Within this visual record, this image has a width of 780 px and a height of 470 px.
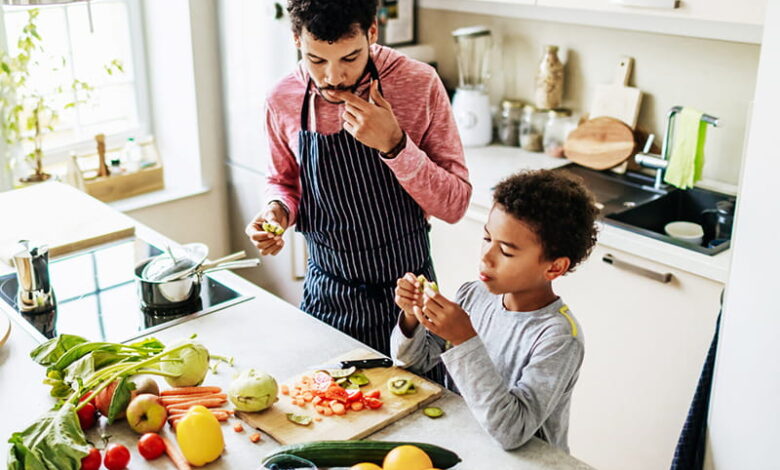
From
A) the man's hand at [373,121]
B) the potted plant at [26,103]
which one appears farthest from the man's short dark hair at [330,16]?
the potted plant at [26,103]

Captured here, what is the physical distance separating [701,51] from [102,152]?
2.24 metres

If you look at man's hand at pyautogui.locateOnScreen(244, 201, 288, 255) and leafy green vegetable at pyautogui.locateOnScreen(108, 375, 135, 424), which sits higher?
man's hand at pyautogui.locateOnScreen(244, 201, 288, 255)

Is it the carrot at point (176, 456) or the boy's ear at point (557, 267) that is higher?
the boy's ear at point (557, 267)

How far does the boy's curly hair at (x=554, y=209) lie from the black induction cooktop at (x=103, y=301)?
0.78 metres

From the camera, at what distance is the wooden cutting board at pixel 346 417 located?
1.44m

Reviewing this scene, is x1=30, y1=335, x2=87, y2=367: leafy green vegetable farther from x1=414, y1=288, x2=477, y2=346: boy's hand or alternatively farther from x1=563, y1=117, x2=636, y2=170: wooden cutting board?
x1=563, y1=117, x2=636, y2=170: wooden cutting board

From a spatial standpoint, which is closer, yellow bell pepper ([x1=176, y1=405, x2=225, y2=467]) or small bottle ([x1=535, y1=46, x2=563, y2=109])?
yellow bell pepper ([x1=176, y1=405, x2=225, y2=467])

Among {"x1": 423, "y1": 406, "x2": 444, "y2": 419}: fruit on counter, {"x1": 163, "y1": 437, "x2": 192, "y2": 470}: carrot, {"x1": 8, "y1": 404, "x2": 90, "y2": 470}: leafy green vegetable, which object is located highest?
{"x1": 8, "y1": 404, "x2": 90, "y2": 470}: leafy green vegetable

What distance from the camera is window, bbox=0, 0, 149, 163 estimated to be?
3287 mm

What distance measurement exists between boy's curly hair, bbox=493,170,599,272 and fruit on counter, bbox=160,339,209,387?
2.04 feet

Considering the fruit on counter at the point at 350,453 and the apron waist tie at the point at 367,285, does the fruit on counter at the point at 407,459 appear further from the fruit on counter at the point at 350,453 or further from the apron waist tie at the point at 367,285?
the apron waist tie at the point at 367,285

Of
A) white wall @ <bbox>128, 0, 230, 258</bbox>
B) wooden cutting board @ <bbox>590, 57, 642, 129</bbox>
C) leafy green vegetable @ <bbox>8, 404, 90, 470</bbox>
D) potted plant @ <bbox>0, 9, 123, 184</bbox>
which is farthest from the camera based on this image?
white wall @ <bbox>128, 0, 230, 258</bbox>

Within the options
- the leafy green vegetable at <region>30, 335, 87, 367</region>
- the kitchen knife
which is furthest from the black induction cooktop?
the kitchen knife

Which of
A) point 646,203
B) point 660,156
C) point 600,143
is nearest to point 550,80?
point 600,143
